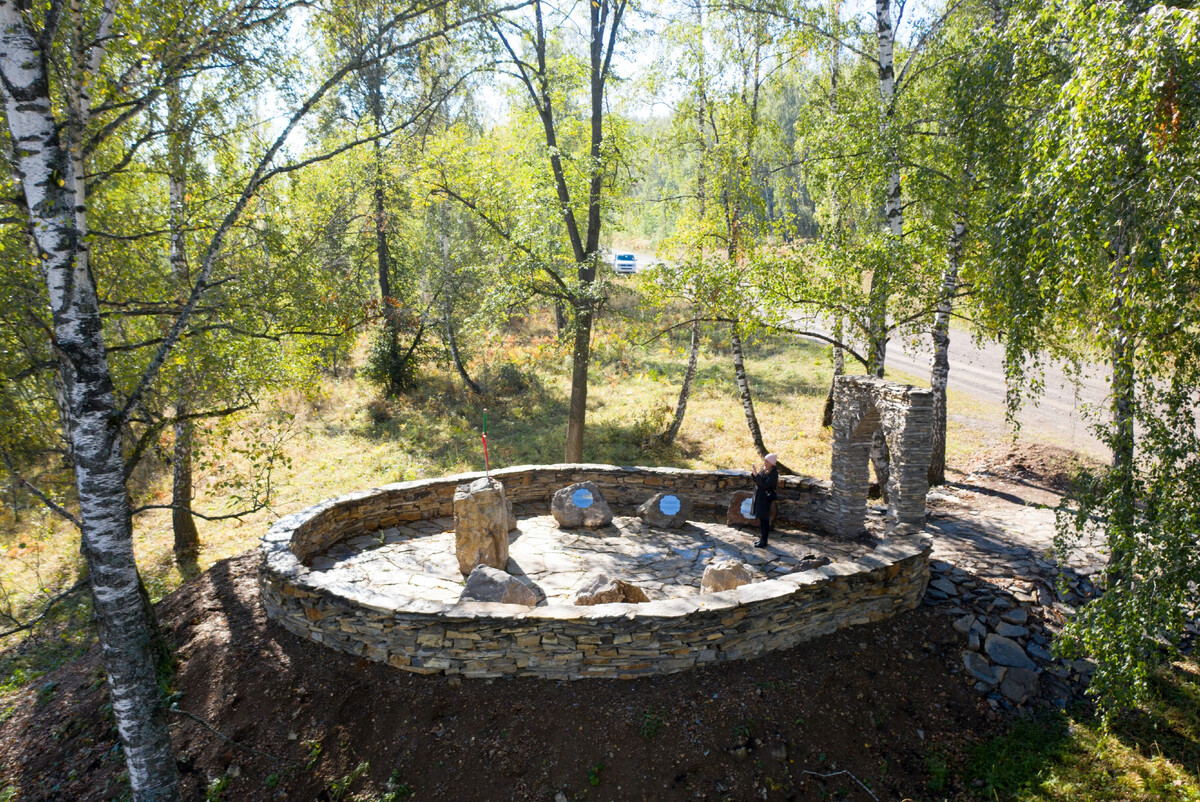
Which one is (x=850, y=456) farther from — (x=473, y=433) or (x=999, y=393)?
(x=999, y=393)

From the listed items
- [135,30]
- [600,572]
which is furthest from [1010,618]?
[135,30]

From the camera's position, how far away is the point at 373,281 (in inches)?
864

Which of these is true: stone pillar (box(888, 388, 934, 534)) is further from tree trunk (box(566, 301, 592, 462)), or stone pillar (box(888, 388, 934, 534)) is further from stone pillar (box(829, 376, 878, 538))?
tree trunk (box(566, 301, 592, 462))

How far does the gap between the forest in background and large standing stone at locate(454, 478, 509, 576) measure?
2310 millimetres

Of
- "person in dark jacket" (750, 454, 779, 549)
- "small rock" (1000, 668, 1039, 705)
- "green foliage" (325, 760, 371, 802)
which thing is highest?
"person in dark jacket" (750, 454, 779, 549)

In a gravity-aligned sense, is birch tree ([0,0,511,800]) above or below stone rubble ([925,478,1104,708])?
above

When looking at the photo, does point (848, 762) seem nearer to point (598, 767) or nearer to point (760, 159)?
point (598, 767)

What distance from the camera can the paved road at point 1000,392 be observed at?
42.7ft

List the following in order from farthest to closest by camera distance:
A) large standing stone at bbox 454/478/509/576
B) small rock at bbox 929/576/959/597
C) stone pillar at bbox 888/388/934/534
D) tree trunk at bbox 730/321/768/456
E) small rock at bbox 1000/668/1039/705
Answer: tree trunk at bbox 730/321/768/456 → large standing stone at bbox 454/478/509/576 → small rock at bbox 929/576/959/597 → stone pillar at bbox 888/388/934/534 → small rock at bbox 1000/668/1039/705

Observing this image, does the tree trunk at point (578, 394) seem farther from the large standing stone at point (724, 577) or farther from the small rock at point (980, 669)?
the small rock at point (980, 669)

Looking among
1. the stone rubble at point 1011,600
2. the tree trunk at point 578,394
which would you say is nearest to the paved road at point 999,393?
the tree trunk at point 578,394

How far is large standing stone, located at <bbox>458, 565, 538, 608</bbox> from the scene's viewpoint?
656cm

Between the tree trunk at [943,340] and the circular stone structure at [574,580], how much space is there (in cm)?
269

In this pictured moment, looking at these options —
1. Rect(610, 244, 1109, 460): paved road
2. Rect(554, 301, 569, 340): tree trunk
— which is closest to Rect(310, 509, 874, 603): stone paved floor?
Rect(610, 244, 1109, 460): paved road
